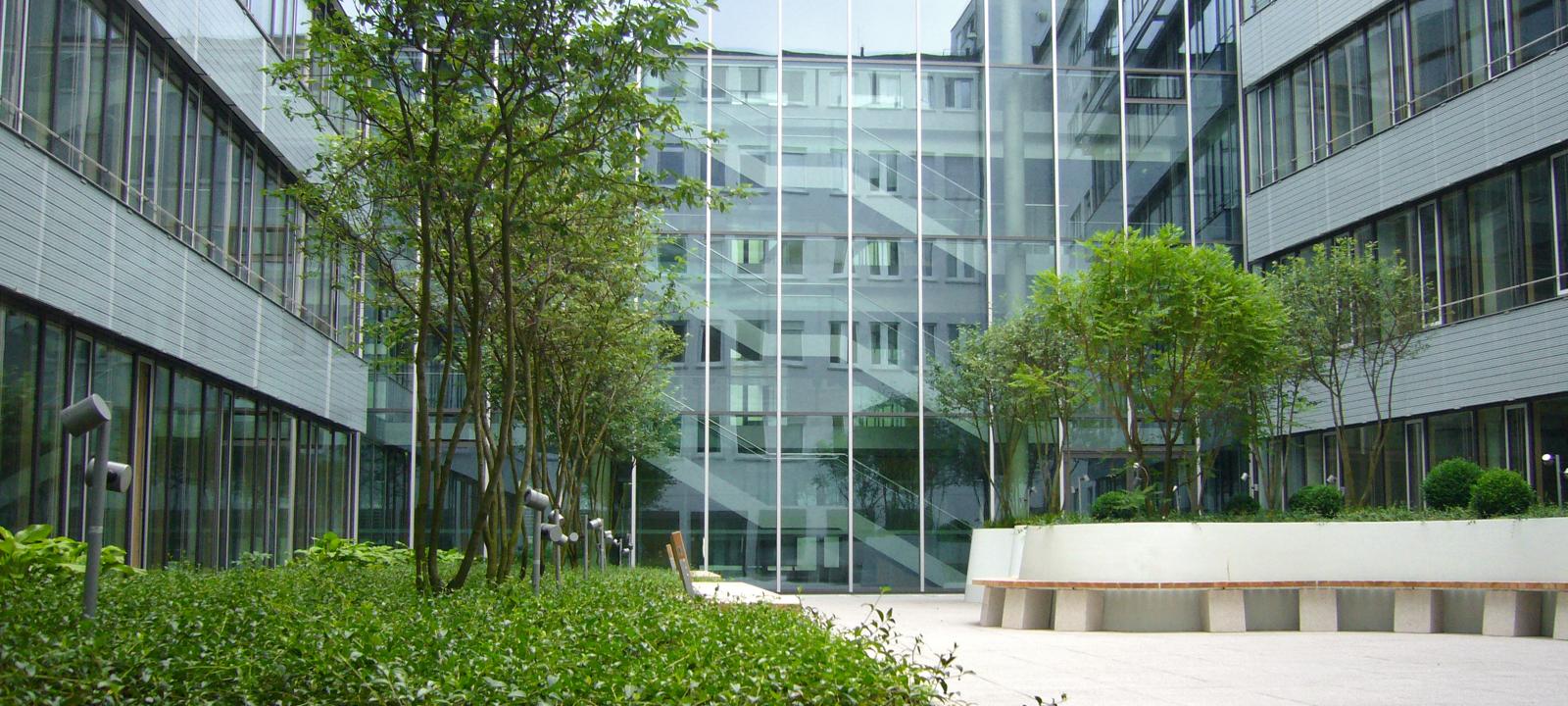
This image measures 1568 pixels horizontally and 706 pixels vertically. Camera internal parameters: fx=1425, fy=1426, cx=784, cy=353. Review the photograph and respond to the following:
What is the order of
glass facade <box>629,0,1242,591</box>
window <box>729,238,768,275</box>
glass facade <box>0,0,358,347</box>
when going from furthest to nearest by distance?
window <box>729,238,768,275</box>, glass facade <box>629,0,1242,591</box>, glass facade <box>0,0,358,347</box>

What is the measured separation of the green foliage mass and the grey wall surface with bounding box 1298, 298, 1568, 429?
19.6 metres

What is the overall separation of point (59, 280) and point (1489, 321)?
20.4 meters

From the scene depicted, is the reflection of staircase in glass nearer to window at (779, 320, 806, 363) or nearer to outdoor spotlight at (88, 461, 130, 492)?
window at (779, 320, 806, 363)

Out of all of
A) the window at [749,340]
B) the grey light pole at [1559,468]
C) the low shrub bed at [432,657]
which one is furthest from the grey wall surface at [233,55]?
the grey light pole at [1559,468]

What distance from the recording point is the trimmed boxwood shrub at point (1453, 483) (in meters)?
17.4

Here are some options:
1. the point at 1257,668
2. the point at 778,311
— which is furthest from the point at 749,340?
the point at 1257,668

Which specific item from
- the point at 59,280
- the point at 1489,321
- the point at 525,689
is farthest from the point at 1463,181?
the point at 525,689

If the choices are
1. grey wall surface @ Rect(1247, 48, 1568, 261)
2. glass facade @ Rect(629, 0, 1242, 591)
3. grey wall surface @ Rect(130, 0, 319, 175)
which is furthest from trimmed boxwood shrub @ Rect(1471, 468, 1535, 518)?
glass facade @ Rect(629, 0, 1242, 591)

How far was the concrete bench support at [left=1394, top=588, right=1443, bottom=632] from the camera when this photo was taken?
52.5ft

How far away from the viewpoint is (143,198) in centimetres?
1612

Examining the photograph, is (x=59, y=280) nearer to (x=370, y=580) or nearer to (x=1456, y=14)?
(x=370, y=580)

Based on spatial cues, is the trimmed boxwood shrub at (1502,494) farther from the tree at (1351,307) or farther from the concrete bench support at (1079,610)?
the tree at (1351,307)

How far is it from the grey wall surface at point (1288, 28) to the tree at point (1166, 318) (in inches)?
399

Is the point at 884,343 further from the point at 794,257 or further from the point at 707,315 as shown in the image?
the point at 707,315
